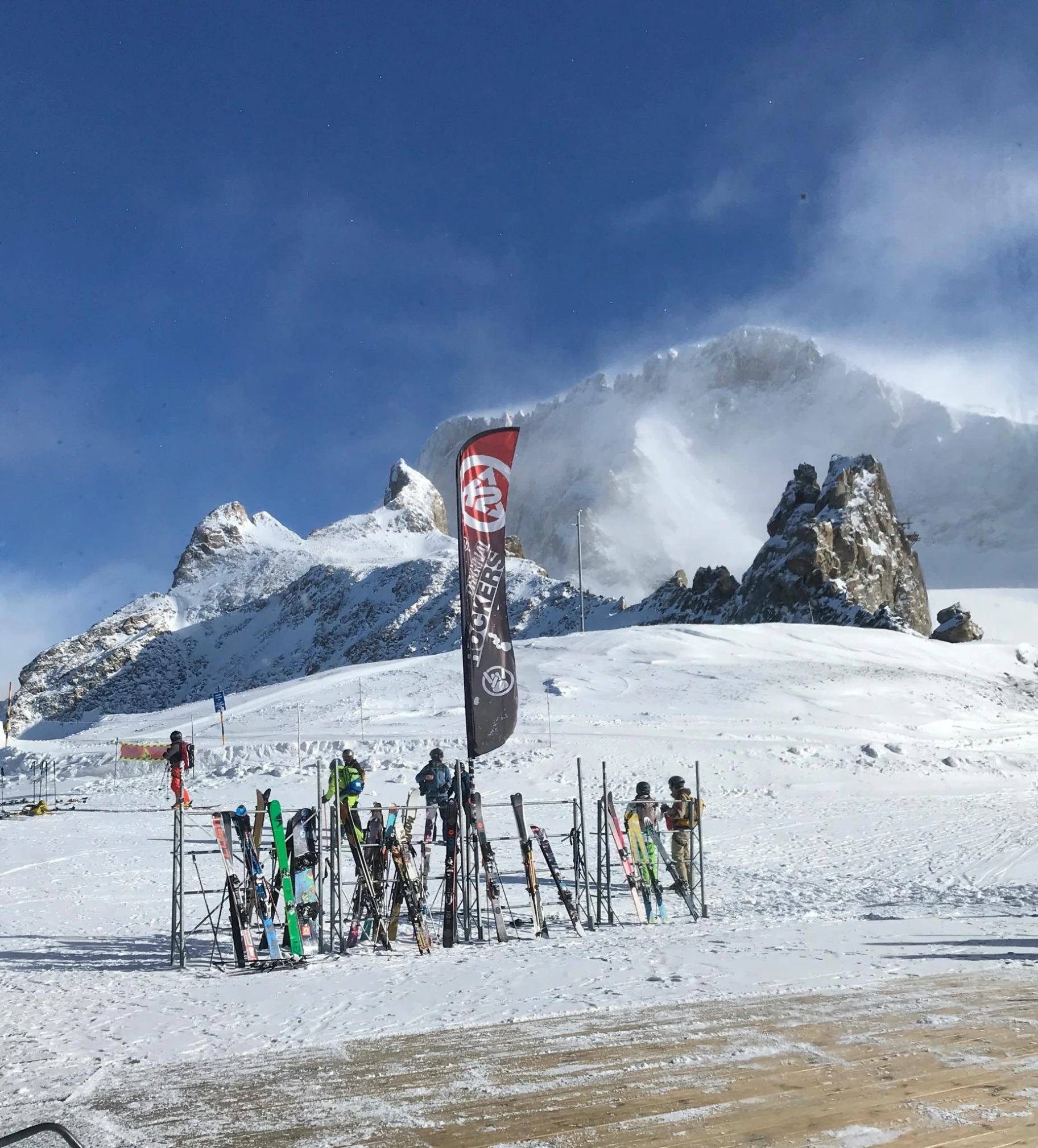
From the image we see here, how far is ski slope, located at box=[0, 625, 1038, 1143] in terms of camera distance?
679 cm

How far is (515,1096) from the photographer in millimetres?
4730

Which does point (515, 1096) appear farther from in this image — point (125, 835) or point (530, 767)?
point (530, 767)

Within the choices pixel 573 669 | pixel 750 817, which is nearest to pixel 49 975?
pixel 750 817

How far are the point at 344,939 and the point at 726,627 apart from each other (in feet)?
128

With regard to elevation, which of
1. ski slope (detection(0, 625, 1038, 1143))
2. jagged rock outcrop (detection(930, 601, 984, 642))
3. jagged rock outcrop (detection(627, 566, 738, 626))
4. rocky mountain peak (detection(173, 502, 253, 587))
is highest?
rocky mountain peak (detection(173, 502, 253, 587))

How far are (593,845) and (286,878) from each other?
807 cm

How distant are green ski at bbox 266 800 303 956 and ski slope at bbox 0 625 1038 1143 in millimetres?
413

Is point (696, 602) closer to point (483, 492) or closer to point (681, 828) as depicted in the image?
point (681, 828)

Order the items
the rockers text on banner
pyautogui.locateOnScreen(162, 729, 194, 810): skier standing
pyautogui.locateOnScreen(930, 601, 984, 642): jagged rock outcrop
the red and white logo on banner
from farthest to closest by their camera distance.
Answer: pyautogui.locateOnScreen(930, 601, 984, 642): jagged rock outcrop, the red and white logo on banner, the rockers text on banner, pyautogui.locateOnScreen(162, 729, 194, 810): skier standing

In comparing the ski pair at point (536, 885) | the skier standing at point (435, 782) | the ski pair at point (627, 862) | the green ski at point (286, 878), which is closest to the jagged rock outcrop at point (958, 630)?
the ski pair at point (627, 862)

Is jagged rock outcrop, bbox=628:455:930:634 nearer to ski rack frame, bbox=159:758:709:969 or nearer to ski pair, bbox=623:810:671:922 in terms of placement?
ski pair, bbox=623:810:671:922

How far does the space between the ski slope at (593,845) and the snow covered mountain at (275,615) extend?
1935 inches

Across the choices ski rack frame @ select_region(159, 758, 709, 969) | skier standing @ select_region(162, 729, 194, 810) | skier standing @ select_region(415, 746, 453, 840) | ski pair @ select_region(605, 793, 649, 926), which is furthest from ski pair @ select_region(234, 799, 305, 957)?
ski pair @ select_region(605, 793, 649, 926)

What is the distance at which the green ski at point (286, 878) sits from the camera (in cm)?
854
